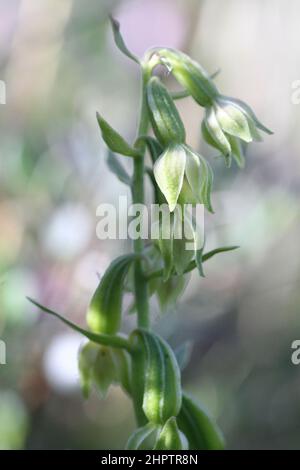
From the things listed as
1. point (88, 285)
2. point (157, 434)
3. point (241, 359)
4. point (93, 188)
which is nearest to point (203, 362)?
point (241, 359)

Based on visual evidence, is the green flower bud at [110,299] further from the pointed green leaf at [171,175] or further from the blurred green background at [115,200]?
the blurred green background at [115,200]

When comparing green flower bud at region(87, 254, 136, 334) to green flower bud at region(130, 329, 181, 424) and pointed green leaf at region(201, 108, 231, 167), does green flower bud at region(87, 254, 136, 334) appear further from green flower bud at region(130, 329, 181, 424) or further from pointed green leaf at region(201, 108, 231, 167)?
pointed green leaf at region(201, 108, 231, 167)

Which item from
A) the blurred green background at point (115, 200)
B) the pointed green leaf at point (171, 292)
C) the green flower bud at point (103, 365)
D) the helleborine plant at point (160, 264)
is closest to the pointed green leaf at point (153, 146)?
the helleborine plant at point (160, 264)

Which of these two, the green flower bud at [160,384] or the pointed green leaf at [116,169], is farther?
the pointed green leaf at [116,169]

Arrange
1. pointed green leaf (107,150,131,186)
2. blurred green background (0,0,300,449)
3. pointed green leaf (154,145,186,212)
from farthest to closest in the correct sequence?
blurred green background (0,0,300,449) → pointed green leaf (107,150,131,186) → pointed green leaf (154,145,186,212)

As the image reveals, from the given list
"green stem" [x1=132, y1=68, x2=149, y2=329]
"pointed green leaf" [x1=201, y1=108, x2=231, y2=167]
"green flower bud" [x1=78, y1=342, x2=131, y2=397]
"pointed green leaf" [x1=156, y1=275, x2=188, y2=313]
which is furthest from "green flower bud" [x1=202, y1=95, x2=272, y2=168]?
"green flower bud" [x1=78, y1=342, x2=131, y2=397]

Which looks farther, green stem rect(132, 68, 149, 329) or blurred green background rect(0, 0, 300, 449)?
blurred green background rect(0, 0, 300, 449)

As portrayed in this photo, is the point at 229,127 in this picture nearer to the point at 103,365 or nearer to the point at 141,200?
the point at 141,200

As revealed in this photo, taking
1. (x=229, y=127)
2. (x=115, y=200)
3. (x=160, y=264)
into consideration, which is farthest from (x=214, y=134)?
(x=115, y=200)

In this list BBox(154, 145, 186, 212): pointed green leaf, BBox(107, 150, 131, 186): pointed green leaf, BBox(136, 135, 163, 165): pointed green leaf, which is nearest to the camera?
BBox(154, 145, 186, 212): pointed green leaf
